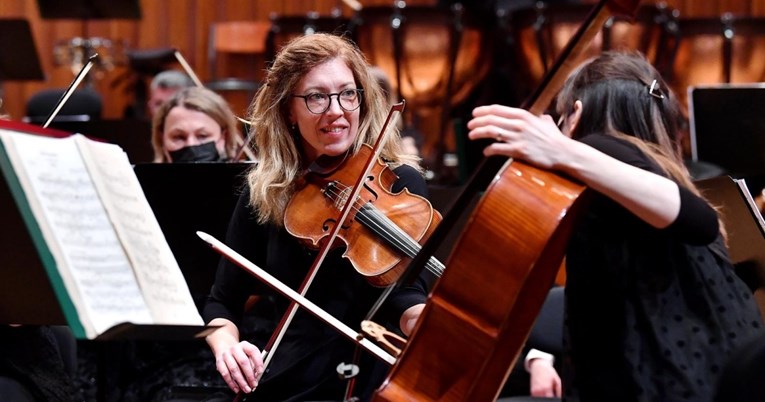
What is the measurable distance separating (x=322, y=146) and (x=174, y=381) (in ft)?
2.95

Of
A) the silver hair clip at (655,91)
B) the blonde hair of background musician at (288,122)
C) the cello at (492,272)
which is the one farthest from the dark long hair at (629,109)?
the blonde hair of background musician at (288,122)

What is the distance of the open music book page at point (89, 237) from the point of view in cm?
133

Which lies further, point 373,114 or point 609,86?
point 373,114

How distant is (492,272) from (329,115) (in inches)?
28.8

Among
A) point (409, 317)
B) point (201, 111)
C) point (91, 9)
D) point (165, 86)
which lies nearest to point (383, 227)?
point (409, 317)

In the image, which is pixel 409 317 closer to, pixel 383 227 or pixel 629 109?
pixel 383 227

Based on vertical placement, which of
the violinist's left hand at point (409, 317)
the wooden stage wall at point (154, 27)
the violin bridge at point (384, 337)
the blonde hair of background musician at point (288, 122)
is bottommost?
the wooden stage wall at point (154, 27)

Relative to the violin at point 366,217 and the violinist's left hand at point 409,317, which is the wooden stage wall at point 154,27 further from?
the violinist's left hand at point 409,317

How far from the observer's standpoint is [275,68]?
2.20 meters

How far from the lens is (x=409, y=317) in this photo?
2.01 meters

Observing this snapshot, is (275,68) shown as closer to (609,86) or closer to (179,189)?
(179,189)

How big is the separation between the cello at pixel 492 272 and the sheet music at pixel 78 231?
419 millimetres

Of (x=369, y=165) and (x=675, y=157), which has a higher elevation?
(x=675, y=157)

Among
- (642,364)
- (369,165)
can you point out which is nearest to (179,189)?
(369,165)
